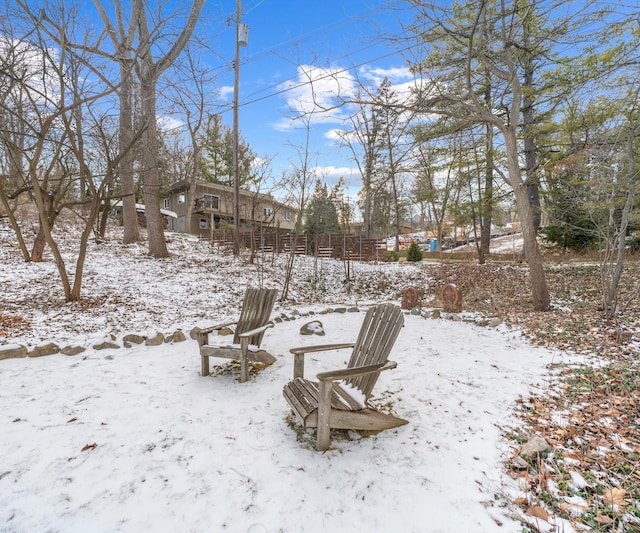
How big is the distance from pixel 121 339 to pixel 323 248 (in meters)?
10.6

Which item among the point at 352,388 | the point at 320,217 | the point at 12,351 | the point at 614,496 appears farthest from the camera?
the point at 320,217

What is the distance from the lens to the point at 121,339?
4.40 metres

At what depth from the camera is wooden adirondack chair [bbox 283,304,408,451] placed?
2.19 m

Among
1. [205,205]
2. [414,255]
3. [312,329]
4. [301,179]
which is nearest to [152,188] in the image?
[301,179]

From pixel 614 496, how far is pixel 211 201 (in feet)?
75.4

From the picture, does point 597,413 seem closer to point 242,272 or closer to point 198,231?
point 242,272

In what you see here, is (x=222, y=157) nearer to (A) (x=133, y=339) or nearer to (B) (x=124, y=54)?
(B) (x=124, y=54)

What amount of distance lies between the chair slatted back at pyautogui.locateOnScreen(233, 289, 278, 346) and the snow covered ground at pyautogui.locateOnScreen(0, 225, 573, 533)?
1.64 ft

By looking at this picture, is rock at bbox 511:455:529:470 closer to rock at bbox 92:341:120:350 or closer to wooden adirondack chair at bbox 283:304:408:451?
wooden adirondack chair at bbox 283:304:408:451

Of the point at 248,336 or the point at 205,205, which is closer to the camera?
the point at 248,336

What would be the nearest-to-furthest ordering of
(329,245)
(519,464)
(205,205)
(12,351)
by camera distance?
(519,464) < (12,351) < (329,245) < (205,205)

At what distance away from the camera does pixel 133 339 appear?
4.39 metres

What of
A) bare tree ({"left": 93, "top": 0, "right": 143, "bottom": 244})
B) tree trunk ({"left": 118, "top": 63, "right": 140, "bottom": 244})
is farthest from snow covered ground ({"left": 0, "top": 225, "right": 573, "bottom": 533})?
bare tree ({"left": 93, "top": 0, "right": 143, "bottom": 244})

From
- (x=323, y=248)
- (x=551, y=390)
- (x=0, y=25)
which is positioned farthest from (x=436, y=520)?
(x=323, y=248)
